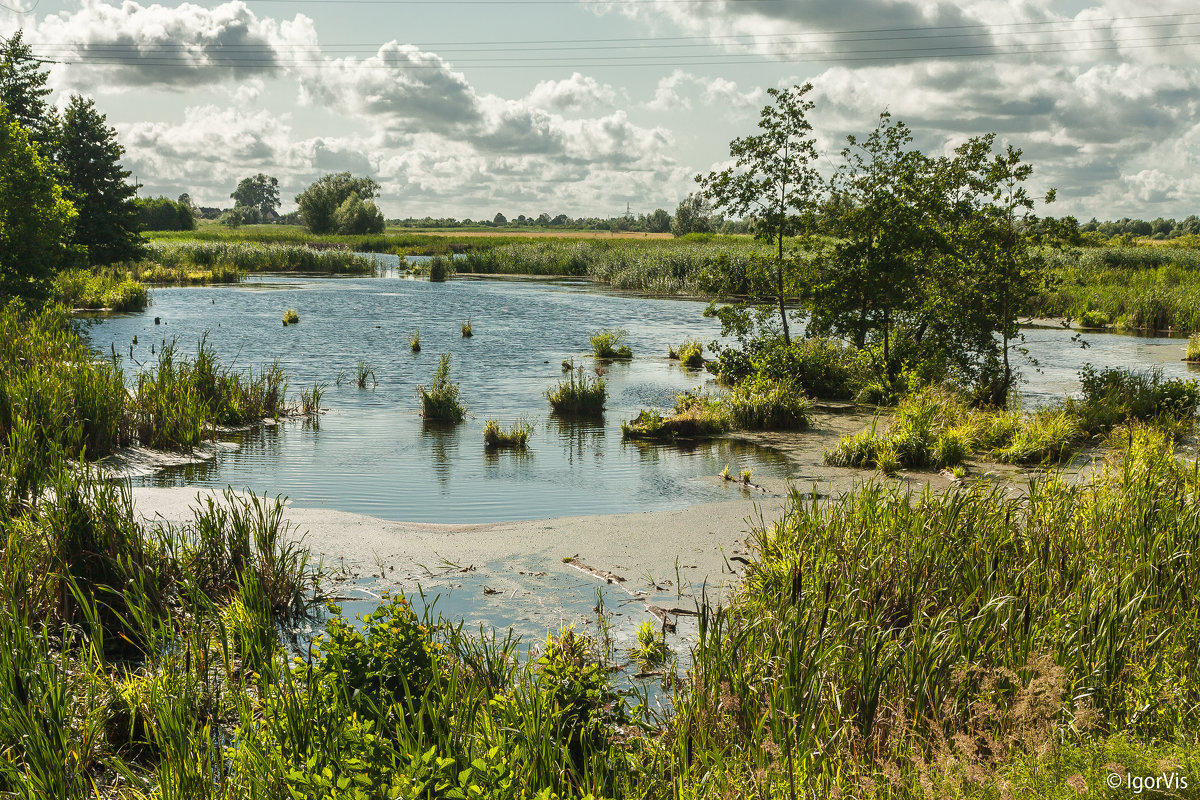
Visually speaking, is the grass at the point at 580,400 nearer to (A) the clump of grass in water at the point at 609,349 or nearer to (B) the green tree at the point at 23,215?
(A) the clump of grass in water at the point at 609,349

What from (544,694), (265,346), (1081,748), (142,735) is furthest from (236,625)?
(265,346)

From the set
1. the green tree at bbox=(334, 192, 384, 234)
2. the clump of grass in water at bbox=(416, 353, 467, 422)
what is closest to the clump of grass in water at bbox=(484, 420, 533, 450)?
the clump of grass in water at bbox=(416, 353, 467, 422)

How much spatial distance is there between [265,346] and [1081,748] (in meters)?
24.1

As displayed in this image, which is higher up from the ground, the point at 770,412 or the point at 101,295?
the point at 101,295

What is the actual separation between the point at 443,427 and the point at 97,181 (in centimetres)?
3484

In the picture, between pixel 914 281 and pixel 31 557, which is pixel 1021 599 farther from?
pixel 914 281

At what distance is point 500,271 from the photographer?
210 ft

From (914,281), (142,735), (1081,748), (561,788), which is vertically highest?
(914,281)

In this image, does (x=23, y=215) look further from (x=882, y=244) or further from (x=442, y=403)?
(x=882, y=244)

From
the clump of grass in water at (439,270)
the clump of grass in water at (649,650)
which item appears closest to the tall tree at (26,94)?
the clump of grass in water at (439,270)

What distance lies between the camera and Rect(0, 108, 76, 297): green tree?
19.5 m

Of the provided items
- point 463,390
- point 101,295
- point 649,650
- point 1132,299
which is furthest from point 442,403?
point 1132,299

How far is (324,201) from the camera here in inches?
4107

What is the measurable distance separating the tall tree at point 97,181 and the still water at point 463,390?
11.8 feet
